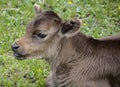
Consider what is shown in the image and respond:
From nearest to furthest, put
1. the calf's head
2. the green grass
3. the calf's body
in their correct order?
the calf's head < the calf's body < the green grass

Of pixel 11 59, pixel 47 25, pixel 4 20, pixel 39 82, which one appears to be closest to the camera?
pixel 47 25

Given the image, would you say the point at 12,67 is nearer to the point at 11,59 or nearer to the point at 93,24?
the point at 11,59

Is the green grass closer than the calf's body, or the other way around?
the calf's body

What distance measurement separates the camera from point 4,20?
9984mm

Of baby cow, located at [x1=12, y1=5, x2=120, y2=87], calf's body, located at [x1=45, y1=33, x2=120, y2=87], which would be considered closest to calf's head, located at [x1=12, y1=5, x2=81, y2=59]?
baby cow, located at [x1=12, y1=5, x2=120, y2=87]

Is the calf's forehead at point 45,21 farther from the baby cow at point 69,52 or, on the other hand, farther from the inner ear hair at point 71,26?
the inner ear hair at point 71,26

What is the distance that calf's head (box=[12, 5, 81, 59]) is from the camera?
22.4 feet

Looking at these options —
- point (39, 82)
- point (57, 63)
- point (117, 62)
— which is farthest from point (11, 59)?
point (117, 62)

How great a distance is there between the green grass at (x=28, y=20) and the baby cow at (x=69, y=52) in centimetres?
95

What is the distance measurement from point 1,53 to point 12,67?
0.55 metres

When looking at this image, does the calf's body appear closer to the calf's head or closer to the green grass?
the calf's head

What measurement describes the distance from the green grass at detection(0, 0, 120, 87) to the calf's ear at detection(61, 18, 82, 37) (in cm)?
146

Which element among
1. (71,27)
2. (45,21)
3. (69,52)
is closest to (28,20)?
(69,52)

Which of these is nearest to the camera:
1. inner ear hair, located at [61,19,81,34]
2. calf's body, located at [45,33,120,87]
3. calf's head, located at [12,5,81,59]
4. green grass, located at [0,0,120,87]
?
inner ear hair, located at [61,19,81,34]
